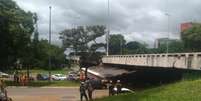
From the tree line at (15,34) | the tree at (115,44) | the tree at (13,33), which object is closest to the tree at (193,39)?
the tree at (115,44)

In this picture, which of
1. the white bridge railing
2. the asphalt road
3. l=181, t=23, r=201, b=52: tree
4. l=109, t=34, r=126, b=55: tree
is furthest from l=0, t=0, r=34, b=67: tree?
l=109, t=34, r=126, b=55: tree

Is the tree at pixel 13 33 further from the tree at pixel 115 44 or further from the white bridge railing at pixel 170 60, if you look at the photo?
the tree at pixel 115 44

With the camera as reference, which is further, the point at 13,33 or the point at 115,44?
the point at 115,44

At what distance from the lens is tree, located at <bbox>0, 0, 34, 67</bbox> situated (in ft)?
201

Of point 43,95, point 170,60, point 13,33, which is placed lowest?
point 43,95

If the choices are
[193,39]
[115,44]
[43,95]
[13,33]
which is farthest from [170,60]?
[115,44]

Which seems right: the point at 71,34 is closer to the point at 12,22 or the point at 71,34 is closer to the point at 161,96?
the point at 12,22

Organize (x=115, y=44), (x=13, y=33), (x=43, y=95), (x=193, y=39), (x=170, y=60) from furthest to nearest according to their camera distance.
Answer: (x=115, y=44) < (x=193, y=39) < (x=13, y=33) < (x=43, y=95) < (x=170, y=60)

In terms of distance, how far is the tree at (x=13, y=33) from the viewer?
6129 centimetres

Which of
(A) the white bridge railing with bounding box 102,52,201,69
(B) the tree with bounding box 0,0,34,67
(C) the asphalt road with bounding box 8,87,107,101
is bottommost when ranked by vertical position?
(C) the asphalt road with bounding box 8,87,107,101

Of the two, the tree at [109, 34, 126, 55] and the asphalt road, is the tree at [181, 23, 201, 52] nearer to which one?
the tree at [109, 34, 126, 55]

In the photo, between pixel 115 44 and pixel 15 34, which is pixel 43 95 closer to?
pixel 15 34

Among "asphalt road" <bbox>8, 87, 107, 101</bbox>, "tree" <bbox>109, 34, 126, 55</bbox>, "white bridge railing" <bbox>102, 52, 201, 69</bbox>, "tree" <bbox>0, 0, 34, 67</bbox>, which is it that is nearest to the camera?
"white bridge railing" <bbox>102, 52, 201, 69</bbox>

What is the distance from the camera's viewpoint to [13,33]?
61.1 m
